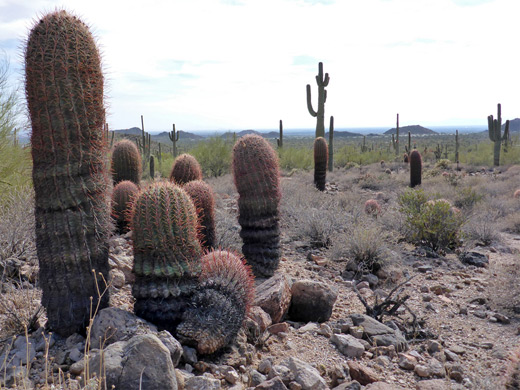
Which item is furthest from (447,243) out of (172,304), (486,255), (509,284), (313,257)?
(172,304)

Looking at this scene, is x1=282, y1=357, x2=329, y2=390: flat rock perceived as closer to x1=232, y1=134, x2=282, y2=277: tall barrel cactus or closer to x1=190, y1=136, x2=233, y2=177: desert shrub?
x1=232, y1=134, x2=282, y2=277: tall barrel cactus

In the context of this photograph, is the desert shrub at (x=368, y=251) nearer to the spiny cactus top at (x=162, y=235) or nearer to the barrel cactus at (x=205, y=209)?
the barrel cactus at (x=205, y=209)

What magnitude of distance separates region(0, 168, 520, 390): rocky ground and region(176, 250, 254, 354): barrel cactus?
14cm

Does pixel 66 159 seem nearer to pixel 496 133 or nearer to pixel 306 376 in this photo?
pixel 306 376

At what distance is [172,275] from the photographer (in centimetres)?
378

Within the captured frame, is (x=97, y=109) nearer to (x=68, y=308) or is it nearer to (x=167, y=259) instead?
(x=167, y=259)

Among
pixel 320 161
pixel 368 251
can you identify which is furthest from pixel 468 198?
pixel 368 251

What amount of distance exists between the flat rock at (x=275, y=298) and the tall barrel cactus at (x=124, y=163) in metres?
5.40

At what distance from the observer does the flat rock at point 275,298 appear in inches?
179

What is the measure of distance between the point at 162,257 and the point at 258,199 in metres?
2.34

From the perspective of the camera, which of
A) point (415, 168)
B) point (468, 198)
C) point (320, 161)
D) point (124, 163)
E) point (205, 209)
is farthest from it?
point (415, 168)

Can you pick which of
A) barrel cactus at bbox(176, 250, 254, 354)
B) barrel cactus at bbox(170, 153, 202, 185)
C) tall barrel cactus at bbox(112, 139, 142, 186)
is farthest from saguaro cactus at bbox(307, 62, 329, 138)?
barrel cactus at bbox(176, 250, 254, 354)

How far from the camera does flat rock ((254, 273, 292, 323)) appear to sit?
4547 mm

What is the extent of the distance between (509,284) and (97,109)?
18.1ft
